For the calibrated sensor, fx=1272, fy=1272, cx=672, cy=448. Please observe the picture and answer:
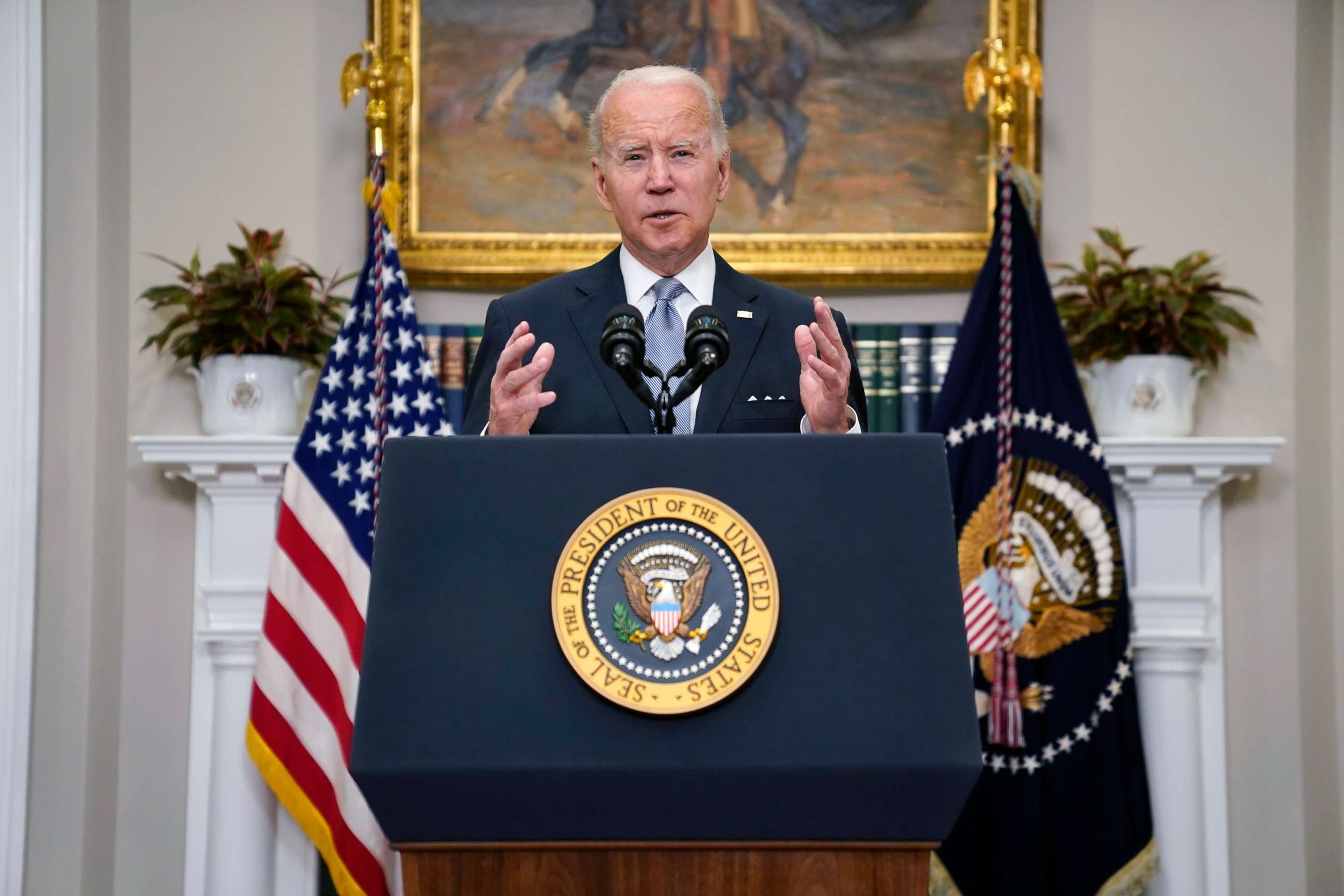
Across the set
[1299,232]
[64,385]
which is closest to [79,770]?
[64,385]

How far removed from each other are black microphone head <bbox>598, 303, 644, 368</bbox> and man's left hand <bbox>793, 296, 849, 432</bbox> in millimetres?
236

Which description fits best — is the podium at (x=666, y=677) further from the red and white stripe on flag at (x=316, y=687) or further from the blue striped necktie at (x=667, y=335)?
the red and white stripe on flag at (x=316, y=687)

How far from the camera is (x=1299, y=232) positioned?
425 cm

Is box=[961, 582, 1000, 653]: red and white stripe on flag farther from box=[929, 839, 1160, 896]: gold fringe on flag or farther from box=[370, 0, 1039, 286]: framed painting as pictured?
box=[370, 0, 1039, 286]: framed painting

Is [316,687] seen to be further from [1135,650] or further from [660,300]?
[1135,650]

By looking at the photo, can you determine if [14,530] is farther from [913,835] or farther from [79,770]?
[913,835]

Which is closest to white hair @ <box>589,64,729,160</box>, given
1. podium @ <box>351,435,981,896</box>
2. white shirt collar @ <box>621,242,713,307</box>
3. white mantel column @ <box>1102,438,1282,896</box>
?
white shirt collar @ <box>621,242,713,307</box>

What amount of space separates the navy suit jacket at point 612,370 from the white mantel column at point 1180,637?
2.13m

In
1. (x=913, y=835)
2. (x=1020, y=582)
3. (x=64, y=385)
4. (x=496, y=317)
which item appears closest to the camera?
(x=913, y=835)

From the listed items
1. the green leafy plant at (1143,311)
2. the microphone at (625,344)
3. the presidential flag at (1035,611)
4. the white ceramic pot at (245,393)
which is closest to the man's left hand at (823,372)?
the microphone at (625,344)

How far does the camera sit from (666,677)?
135cm

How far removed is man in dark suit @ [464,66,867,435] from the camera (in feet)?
6.54

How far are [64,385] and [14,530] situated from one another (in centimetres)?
51

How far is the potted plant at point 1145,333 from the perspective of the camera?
3.94 meters
